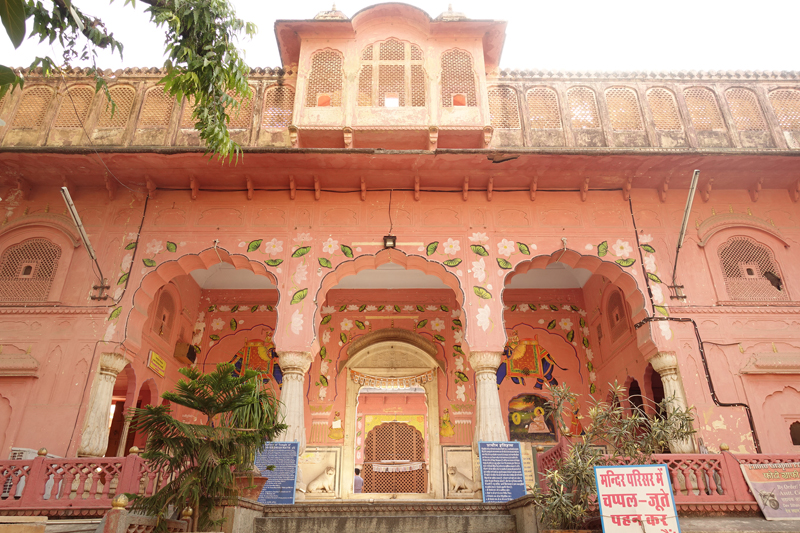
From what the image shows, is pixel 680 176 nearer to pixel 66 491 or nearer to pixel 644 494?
pixel 644 494

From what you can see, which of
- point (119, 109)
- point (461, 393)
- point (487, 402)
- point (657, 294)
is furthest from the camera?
point (461, 393)

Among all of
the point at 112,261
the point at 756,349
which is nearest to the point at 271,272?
the point at 112,261

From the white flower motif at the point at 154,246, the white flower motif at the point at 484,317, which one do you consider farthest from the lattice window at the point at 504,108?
the white flower motif at the point at 154,246

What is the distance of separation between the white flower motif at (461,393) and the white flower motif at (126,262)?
19.2 feet

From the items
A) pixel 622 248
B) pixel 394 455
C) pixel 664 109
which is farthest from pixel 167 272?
pixel 664 109

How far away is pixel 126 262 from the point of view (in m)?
8.54

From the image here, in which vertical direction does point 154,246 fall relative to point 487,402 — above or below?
above

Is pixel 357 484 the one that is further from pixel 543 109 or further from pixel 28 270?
pixel 543 109

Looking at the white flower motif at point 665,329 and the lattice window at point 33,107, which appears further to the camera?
the lattice window at point 33,107

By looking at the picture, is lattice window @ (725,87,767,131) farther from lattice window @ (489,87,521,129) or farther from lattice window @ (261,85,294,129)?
lattice window @ (261,85,294,129)

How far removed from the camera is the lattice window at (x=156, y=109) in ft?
30.8

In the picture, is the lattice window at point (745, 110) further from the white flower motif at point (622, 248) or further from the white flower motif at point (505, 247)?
the white flower motif at point (505, 247)

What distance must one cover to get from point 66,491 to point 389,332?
6.04 metres

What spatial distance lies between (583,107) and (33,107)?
914 centimetres
